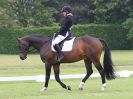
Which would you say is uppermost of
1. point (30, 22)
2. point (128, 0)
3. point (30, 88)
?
point (30, 88)

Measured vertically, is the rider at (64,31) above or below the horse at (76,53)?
above

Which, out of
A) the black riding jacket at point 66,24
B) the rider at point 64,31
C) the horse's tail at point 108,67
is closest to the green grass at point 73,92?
the horse's tail at point 108,67

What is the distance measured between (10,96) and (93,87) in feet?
12.8

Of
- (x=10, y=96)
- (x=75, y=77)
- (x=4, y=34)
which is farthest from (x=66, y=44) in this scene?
(x=4, y=34)

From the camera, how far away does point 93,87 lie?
18484 mm

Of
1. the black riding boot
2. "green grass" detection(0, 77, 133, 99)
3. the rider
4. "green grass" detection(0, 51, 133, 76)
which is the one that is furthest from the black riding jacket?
"green grass" detection(0, 51, 133, 76)

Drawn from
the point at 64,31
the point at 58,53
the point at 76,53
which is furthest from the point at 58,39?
the point at 76,53

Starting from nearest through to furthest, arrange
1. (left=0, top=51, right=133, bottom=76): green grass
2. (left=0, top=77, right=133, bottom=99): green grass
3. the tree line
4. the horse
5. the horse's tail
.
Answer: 1. (left=0, top=77, right=133, bottom=99): green grass
2. the horse
3. the horse's tail
4. (left=0, top=51, right=133, bottom=76): green grass
5. the tree line

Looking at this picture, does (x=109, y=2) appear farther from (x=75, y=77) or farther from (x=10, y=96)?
(x=10, y=96)

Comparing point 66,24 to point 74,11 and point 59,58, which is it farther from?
point 74,11

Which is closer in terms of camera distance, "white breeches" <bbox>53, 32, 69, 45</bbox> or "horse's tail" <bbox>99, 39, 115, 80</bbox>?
"white breeches" <bbox>53, 32, 69, 45</bbox>

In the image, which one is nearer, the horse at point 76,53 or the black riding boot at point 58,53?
the black riding boot at point 58,53

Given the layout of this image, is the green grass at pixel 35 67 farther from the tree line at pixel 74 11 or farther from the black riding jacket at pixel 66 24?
the tree line at pixel 74 11

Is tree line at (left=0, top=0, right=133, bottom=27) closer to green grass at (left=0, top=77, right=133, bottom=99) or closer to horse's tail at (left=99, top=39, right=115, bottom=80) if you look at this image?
green grass at (left=0, top=77, right=133, bottom=99)
